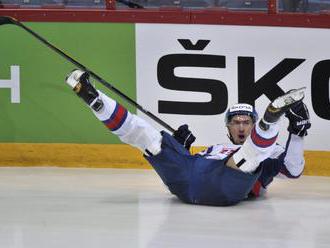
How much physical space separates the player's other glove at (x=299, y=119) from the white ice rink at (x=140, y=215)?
405 mm

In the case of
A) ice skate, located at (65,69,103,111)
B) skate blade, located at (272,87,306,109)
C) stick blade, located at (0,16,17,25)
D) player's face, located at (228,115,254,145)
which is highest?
stick blade, located at (0,16,17,25)

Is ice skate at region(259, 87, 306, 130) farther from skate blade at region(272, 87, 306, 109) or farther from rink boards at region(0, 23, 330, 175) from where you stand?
rink boards at region(0, 23, 330, 175)

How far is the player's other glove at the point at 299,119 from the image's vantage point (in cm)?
482

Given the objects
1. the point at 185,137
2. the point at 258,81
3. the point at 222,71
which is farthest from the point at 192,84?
the point at 185,137

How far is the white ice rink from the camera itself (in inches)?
158

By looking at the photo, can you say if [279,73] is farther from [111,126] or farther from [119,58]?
[111,126]

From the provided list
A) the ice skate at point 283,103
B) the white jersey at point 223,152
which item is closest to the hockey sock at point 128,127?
the white jersey at point 223,152

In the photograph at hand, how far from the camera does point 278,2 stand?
19.6ft

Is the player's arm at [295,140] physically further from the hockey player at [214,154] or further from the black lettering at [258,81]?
the black lettering at [258,81]

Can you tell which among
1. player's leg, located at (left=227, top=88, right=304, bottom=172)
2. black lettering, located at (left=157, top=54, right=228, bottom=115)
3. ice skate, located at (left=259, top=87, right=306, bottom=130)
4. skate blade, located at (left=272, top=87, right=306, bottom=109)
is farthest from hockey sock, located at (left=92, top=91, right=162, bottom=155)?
black lettering, located at (left=157, top=54, right=228, bottom=115)

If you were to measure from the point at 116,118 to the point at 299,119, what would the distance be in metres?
0.97

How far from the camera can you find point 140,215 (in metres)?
4.60

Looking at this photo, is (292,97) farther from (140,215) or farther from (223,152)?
(140,215)

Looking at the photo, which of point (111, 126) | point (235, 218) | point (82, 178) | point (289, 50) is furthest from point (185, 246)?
point (289, 50)
